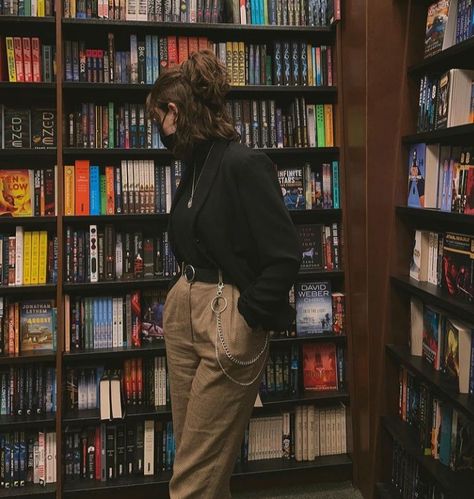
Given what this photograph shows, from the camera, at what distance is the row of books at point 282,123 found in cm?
210

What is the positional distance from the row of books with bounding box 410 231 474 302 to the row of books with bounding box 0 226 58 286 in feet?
4.65

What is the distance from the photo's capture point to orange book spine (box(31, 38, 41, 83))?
196 centimetres

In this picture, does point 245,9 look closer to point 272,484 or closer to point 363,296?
point 363,296

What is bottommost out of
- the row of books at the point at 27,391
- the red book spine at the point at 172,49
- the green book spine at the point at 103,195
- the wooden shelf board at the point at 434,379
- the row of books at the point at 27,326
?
the row of books at the point at 27,391

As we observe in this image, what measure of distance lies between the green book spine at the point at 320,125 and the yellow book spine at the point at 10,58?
4.16ft

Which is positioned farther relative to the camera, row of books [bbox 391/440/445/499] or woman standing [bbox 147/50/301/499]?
row of books [bbox 391/440/445/499]

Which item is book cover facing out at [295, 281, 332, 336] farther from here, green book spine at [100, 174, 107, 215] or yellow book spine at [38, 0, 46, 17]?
yellow book spine at [38, 0, 46, 17]

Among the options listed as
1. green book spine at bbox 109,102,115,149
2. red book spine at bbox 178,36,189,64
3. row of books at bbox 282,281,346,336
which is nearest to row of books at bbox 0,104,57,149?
green book spine at bbox 109,102,115,149

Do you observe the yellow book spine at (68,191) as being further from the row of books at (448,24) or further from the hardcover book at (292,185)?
the row of books at (448,24)

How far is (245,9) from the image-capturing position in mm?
2074

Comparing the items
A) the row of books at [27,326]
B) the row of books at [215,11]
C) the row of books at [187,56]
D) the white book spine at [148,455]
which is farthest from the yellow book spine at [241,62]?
the white book spine at [148,455]

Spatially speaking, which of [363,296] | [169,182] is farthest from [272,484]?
[169,182]

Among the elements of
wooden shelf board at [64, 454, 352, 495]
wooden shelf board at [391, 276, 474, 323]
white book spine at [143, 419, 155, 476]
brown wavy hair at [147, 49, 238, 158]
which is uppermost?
brown wavy hair at [147, 49, 238, 158]

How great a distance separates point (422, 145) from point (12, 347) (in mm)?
1766
